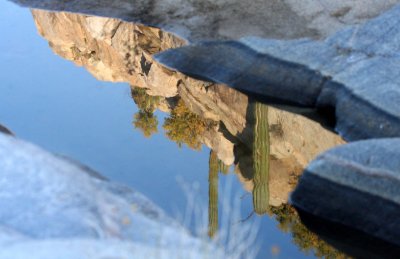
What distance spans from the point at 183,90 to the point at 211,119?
257 mm

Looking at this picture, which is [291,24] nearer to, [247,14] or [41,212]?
[247,14]

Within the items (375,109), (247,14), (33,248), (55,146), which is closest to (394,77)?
(375,109)

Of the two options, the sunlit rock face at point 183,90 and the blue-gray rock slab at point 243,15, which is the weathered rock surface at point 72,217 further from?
the blue-gray rock slab at point 243,15

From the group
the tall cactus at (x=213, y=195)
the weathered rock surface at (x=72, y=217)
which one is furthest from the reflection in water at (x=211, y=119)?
the weathered rock surface at (x=72, y=217)

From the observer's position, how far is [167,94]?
15.2 feet

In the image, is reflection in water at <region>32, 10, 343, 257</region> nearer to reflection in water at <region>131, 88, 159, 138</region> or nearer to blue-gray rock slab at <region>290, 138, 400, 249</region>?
reflection in water at <region>131, 88, 159, 138</region>

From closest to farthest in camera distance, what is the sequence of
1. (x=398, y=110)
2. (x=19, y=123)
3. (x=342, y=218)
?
(x=342, y=218)
(x=398, y=110)
(x=19, y=123)

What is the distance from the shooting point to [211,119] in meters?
4.42

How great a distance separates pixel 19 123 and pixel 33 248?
1759 mm

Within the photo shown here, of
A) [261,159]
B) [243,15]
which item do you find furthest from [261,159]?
[243,15]

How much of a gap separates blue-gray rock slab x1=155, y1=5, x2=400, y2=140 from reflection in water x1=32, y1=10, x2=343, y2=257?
95mm

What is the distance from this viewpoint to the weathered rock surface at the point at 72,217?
2.66 metres

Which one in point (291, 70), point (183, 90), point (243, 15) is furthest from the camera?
point (243, 15)

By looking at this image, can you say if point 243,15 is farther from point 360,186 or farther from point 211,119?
point 360,186
